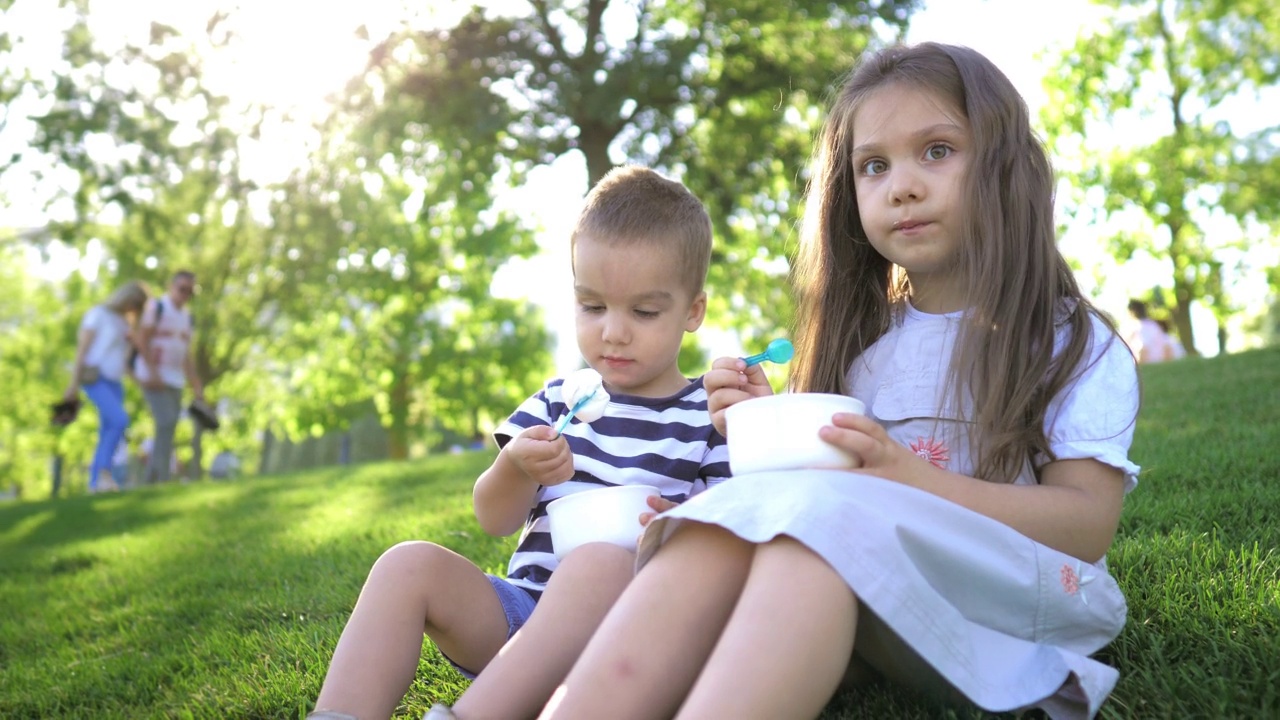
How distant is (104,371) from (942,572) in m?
8.72

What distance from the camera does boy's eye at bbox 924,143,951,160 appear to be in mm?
2064

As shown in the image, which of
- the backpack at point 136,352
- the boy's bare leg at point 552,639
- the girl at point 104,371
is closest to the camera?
the boy's bare leg at point 552,639

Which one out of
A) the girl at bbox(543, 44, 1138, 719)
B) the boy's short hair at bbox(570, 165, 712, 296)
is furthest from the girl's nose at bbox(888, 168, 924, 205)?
the boy's short hair at bbox(570, 165, 712, 296)

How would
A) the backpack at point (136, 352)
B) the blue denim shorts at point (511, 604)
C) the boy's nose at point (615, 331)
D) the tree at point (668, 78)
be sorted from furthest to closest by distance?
the tree at point (668, 78)
the backpack at point (136, 352)
the boy's nose at point (615, 331)
the blue denim shorts at point (511, 604)

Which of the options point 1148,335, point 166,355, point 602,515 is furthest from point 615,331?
point 1148,335

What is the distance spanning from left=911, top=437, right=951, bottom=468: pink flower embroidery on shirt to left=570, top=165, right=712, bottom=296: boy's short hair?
0.57 metres

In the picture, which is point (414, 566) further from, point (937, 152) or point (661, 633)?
point (937, 152)

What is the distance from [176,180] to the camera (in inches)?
495

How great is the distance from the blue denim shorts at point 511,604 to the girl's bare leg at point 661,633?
0.56 meters

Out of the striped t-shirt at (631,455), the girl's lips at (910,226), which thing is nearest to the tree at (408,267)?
the striped t-shirt at (631,455)

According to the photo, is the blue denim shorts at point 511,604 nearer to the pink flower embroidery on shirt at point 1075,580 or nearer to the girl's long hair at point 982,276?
the girl's long hair at point 982,276

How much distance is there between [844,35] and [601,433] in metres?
10.7

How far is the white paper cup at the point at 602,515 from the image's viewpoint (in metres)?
1.91

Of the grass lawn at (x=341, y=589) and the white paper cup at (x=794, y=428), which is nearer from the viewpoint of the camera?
the white paper cup at (x=794, y=428)
